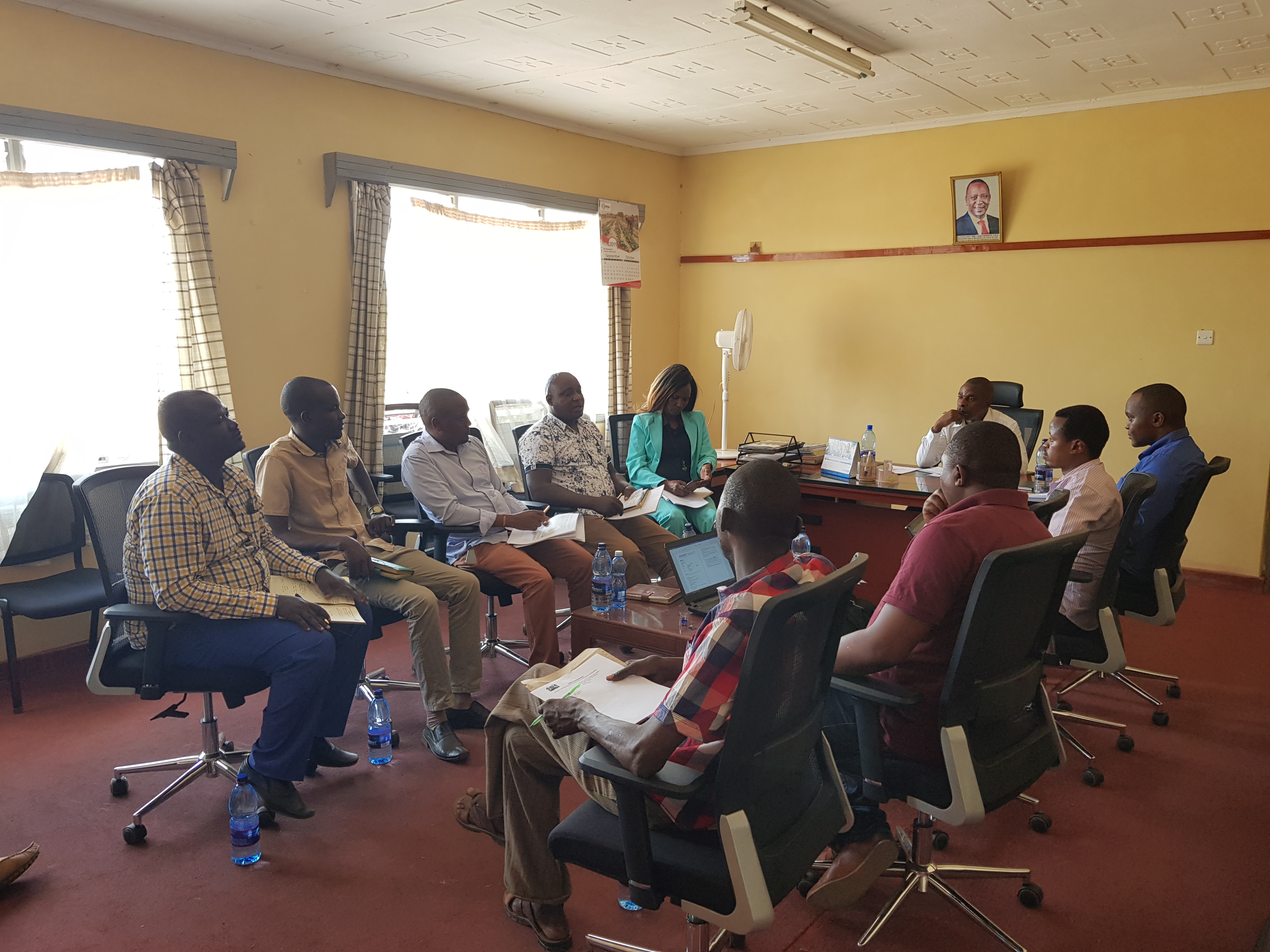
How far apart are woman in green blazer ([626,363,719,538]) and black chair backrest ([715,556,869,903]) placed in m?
3.05

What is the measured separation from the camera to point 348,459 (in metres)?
3.61

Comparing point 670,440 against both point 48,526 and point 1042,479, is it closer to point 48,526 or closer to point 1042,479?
point 1042,479

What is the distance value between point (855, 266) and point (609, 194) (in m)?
1.80

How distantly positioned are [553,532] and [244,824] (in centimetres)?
172

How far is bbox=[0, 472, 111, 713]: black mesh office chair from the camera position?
11.5 ft

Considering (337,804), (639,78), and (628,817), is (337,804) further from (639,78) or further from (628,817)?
(639,78)

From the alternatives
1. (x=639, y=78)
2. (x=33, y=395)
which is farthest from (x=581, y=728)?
(x=639, y=78)

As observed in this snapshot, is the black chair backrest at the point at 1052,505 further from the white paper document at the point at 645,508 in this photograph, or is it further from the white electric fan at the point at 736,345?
the white electric fan at the point at 736,345

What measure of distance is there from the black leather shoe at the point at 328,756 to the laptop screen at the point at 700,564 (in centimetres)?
127

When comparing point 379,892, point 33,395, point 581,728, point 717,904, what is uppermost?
point 33,395

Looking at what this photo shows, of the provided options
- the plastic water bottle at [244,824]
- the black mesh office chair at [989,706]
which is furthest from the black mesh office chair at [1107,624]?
the plastic water bottle at [244,824]

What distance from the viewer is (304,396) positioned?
10.8ft

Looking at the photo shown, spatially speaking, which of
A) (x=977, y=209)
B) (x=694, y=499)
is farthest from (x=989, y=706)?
(x=977, y=209)

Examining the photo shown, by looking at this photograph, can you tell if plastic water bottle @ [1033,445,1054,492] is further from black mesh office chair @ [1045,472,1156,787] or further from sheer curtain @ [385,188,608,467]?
sheer curtain @ [385,188,608,467]
